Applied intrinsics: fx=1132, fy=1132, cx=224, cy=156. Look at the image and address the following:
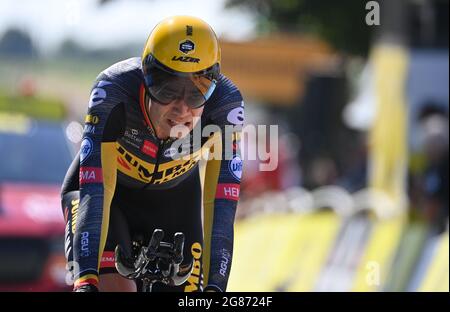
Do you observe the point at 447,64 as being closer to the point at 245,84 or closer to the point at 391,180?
the point at 391,180

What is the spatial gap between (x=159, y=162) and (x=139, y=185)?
10.0 inches

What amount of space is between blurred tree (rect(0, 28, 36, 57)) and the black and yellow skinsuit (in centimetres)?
2232

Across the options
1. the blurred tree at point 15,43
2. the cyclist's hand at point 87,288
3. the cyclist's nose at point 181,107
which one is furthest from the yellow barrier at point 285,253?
the blurred tree at point 15,43

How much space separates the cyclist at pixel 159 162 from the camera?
15.6ft

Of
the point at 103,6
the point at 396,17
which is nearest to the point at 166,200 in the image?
the point at 396,17

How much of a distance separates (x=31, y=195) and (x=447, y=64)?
421 cm

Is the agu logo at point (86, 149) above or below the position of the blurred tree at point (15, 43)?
above

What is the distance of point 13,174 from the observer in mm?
10750

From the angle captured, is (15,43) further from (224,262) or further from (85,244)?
(85,244)

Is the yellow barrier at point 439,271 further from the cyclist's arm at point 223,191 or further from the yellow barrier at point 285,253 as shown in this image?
the cyclist's arm at point 223,191

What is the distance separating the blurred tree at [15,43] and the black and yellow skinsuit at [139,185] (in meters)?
22.3

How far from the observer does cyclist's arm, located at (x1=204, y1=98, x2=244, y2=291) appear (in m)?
4.98

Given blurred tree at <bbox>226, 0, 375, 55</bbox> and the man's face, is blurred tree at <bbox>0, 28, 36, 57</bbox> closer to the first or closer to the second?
blurred tree at <bbox>226, 0, 375, 55</bbox>

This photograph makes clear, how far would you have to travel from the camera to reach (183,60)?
4.75 metres
